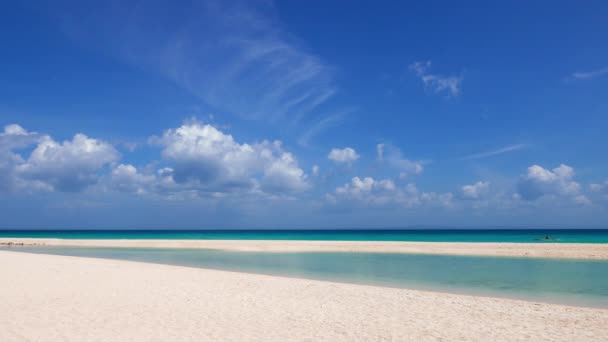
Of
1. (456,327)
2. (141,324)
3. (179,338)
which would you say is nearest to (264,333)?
(179,338)

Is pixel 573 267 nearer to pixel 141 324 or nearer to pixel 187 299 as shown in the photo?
pixel 187 299

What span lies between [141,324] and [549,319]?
1108 centimetres

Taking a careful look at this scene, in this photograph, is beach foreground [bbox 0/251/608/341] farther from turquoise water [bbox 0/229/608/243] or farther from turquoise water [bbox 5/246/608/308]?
turquoise water [bbox 0/229/608/243]

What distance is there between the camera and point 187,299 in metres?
14.1

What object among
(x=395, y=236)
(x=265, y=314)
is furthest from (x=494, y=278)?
(x=395, y=236)

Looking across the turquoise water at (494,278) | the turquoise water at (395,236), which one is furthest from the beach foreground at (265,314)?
the turquoise water at (395,236)

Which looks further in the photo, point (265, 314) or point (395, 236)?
point (395, 236)

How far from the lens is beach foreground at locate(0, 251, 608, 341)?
9766 millimetres

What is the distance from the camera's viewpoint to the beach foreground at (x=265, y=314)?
9.77 meters

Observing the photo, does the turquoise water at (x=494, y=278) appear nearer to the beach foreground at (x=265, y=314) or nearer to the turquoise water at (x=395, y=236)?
the beach foreground at (x=265, y=314)

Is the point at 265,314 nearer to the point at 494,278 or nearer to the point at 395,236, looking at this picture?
the point at 494,278

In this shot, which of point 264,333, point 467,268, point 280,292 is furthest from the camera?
point 467,268

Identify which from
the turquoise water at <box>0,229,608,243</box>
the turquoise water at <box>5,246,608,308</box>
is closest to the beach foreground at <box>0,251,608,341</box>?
the turquoise water at <box>5,246,608,308</box>

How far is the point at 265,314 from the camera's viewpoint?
1200 cm
